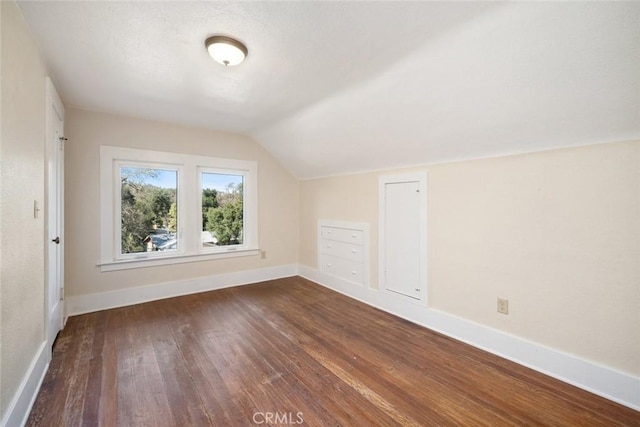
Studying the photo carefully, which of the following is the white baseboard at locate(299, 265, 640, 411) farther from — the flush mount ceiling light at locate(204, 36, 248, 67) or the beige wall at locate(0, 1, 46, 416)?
the beige wall at locate(0, 1, 46, 416)

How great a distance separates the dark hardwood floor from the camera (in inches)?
63.4

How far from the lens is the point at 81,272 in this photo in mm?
3158

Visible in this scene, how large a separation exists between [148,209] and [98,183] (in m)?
0.60

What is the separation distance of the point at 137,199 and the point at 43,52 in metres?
1.88

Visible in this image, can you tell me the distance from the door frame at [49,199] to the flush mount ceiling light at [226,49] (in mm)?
1448

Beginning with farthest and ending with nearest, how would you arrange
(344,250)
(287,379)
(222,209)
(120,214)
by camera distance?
(222,209)
(344,250)
(120,214)
(287,379)

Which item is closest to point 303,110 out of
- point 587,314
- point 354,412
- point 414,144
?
point 414,144

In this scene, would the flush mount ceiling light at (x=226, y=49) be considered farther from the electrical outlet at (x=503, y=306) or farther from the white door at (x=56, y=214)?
the electrical outlet at (x=503, y=306)

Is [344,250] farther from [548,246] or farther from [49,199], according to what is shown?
[49,199]

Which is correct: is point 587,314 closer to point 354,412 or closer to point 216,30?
point 354,412

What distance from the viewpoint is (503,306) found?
2.29m

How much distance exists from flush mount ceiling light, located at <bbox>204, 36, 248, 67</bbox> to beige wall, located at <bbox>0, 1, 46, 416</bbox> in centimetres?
99

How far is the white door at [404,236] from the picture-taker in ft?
9.61

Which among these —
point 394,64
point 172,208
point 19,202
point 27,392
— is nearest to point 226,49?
point 394,64
